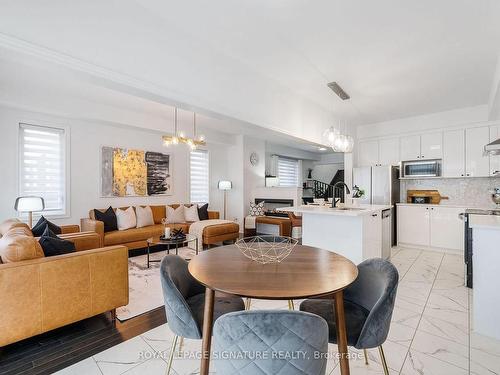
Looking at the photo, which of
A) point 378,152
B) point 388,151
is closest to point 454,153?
point 388,151

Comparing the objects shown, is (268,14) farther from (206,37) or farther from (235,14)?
(206,37)

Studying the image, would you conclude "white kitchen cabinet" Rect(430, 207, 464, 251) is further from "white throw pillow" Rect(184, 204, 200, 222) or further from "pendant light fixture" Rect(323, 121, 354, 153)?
"white throw pillow" Rect(184, 204, 200, 222)

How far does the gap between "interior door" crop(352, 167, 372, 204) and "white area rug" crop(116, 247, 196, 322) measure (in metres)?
4.24

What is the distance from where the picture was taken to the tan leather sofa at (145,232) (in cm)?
420

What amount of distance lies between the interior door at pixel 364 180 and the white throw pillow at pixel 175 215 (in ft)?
12.6

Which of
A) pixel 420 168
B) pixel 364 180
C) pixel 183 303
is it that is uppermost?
pixel 420 168

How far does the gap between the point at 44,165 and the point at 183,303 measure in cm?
428

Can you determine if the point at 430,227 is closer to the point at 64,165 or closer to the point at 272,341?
the point at 272,341

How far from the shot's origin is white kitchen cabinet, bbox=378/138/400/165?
5.52 metres

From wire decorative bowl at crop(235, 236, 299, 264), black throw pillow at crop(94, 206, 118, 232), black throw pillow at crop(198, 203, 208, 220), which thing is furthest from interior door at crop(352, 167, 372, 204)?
black throw pillow at crop(94, 206, 118, 232)

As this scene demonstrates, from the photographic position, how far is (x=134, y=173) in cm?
533

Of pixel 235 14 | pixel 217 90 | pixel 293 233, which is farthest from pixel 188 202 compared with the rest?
pixel 235 14

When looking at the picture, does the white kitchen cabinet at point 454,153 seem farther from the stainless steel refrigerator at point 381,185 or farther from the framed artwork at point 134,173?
the framed artwork at point 134,173

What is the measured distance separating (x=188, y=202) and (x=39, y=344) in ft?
14.1
